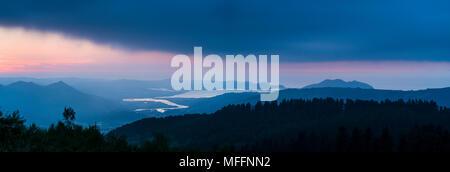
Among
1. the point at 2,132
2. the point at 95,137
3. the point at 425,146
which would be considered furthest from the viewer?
the point at 425,146

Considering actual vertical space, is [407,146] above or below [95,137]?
below
